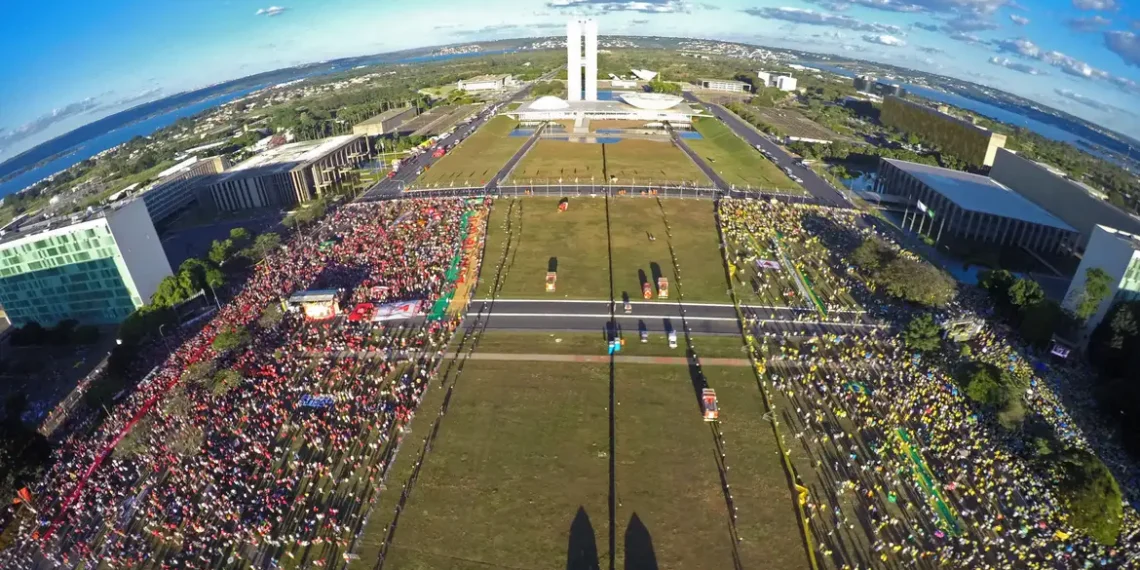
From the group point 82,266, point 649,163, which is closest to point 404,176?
point 649,163

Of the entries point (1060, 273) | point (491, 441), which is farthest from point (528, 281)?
point (1060, 273)

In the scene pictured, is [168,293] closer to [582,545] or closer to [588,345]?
[588,345]

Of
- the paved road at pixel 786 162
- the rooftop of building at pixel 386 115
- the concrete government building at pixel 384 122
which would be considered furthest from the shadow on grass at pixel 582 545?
the rooftop of building at pixel 386 115

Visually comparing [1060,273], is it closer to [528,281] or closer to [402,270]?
[528,281]

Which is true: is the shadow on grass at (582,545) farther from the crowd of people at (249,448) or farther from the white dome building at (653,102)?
the white dome building at (653,102)

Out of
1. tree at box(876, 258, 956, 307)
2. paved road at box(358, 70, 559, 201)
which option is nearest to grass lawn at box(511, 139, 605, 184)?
paved road at box(358, 70, 559, 201)
